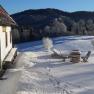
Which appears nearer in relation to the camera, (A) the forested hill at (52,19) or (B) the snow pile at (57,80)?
(B) the snow pile at (57,80)

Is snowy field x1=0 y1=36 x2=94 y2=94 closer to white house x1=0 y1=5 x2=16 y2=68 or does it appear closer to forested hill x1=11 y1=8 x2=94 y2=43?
white house x1=0 y1=5 x2=16 y2=68

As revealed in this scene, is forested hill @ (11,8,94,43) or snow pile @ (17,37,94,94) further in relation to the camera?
forested hill @ (11,8,94,43)

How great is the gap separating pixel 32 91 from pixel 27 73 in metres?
3.47

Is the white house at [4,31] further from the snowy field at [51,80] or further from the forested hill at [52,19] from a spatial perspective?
the forested hill at [52,19]

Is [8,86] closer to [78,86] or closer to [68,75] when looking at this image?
[78,86]

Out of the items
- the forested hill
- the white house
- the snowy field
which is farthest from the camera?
the forested hill

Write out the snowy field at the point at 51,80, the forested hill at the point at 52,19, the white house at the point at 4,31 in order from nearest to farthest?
1. the snowy field at the point at 51,80
2. the white house at the point at 4,31
3. the forested hill at the point at 52,19

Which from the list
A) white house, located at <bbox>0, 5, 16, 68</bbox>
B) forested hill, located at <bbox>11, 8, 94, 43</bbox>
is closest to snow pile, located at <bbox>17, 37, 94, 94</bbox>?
white house, located at <bbox>0, 5, 16, 68</bbox>

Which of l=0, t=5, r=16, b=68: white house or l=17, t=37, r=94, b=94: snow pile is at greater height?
l=0, t=5, r=16, b=68: white house

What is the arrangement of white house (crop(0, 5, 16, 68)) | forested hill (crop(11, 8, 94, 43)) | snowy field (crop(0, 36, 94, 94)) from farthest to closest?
1. forested hill (crop(11, 8, 94, 43))
2. white house (crop(0, 5, 16, 68))
3. snowy field (crop(0, 36, 94, 94))

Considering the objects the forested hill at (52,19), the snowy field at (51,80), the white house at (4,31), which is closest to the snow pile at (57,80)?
the snowy field at (51,80)

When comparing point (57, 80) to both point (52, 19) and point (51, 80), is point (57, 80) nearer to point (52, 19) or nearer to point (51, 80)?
point (51, 80)

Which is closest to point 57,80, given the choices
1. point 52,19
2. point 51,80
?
point 51,80

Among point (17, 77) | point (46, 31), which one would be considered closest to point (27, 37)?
point (46, 31)
